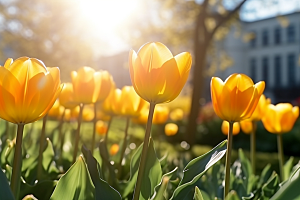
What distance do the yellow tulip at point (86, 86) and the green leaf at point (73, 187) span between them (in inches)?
16.3

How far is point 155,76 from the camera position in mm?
770

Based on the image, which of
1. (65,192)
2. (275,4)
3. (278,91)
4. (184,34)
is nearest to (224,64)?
(184,34)

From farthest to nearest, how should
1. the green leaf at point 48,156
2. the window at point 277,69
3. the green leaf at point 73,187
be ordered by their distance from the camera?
1. the window at point 277,69
2. the green leaf at point 48,156
3. the green leaf at point 73,187

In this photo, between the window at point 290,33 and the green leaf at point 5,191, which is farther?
the window at point 290,33

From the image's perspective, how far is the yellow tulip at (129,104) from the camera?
1.31 meters

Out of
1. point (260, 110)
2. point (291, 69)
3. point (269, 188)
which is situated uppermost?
point (291, 69)

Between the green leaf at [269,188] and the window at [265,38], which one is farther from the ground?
the window at [265,38]

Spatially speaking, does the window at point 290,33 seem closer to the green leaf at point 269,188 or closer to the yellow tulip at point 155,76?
the green leaf at point 269,188

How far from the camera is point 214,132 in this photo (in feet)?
32.3

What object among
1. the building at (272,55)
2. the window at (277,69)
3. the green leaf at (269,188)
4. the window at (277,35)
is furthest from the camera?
the window at (277,69)

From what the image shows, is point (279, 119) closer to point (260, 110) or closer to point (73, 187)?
point (260, 110)

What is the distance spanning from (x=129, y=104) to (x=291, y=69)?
38474mm

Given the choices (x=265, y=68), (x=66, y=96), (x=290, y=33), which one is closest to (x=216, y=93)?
(x=66, y=96)

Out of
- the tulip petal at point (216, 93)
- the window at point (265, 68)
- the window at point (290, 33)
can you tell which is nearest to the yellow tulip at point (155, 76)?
the tulip petal at point (216, 93)
